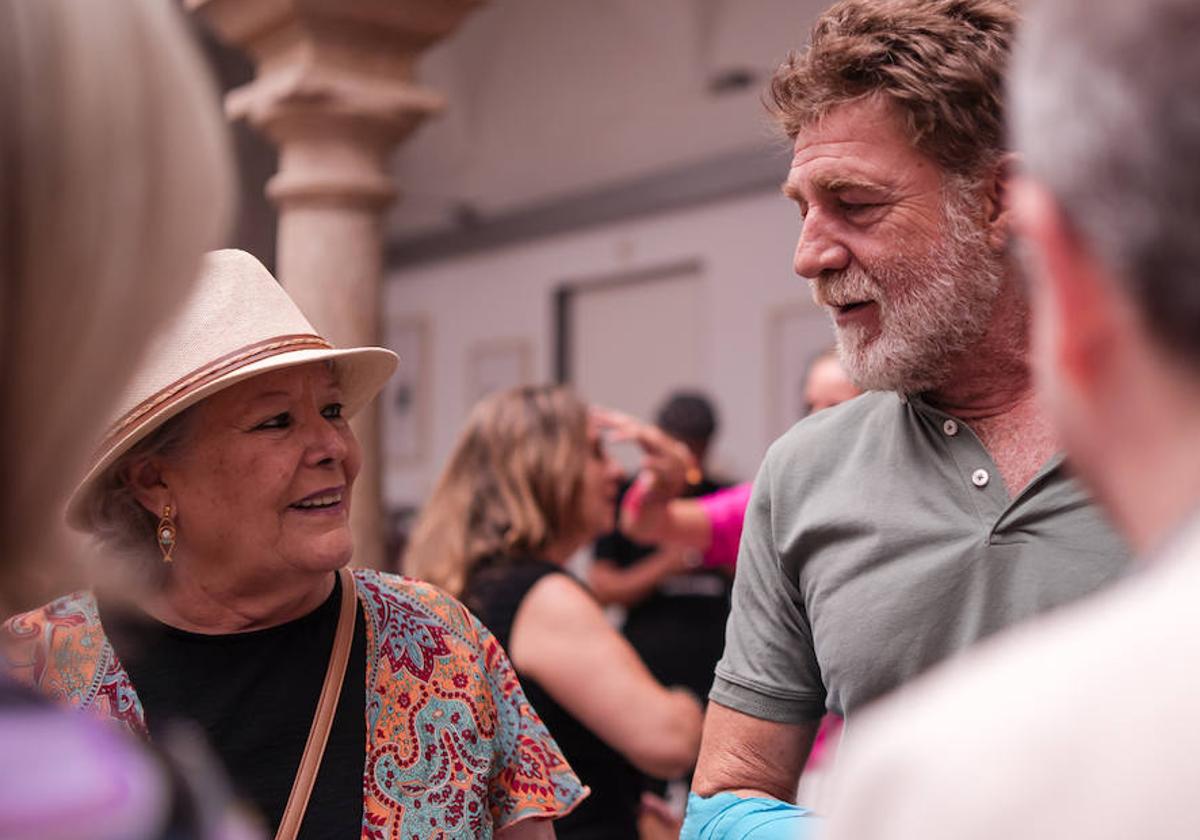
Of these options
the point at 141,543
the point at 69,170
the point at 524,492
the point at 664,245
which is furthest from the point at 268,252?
the point at 69,170

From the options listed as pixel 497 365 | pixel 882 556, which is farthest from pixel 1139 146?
pixel 497 365

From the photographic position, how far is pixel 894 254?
1964mm

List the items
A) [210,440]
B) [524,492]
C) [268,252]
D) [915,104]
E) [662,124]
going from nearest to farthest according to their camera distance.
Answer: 1. [915,104]
2. [210,440]
3. [524,492]
4. [662,124]
5. [268,252]

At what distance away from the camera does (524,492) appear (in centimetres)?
317

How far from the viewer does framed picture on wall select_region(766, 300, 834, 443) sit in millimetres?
9500

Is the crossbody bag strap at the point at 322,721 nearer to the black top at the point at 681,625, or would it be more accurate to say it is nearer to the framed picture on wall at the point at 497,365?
the black top at the point at 681,625

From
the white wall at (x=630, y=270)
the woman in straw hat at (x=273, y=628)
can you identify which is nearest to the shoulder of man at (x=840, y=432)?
the woman in straw hat at (x=273, y=628)

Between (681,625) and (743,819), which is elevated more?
(743,819)

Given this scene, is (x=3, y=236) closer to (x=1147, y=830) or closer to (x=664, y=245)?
(x=1147, y=830)

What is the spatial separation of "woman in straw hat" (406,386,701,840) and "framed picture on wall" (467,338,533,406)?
8.64m

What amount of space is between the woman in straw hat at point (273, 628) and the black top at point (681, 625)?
9.23 ft

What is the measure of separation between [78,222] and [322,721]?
1.31m

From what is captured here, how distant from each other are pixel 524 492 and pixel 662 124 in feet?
25.4

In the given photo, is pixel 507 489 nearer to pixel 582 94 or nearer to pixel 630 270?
pixel 630 270
